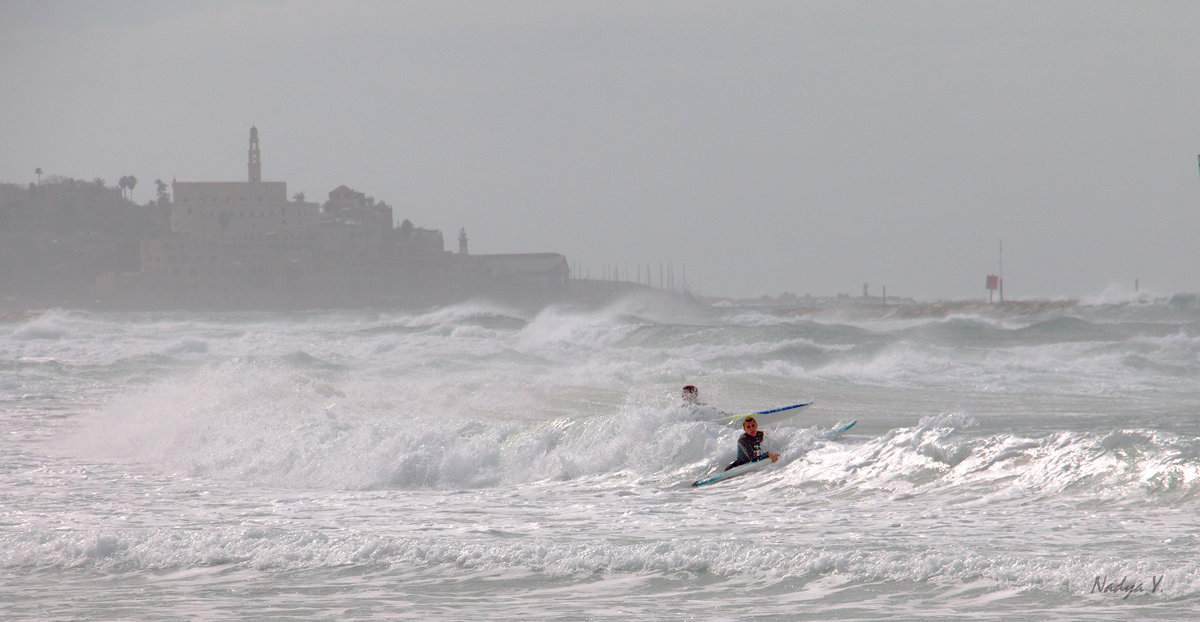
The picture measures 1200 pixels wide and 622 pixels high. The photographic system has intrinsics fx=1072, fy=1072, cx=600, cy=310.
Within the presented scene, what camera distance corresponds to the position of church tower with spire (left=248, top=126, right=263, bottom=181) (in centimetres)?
14375

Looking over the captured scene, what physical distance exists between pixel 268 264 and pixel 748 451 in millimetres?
122434

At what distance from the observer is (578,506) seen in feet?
34.1

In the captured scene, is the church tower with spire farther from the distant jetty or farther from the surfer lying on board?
the surfer lying on board

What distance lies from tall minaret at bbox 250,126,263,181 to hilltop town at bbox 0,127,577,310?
135mm

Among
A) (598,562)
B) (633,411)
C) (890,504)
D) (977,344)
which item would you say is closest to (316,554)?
(598,562)

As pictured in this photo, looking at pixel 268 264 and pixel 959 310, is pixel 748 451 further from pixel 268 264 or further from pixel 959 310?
pixel 268 264

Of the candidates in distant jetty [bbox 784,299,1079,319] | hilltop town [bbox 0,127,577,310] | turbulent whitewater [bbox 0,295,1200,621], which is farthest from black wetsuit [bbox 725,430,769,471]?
hilltop town [bbox 0,127,577,310]

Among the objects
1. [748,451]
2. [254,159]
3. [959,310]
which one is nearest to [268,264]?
[254,159]

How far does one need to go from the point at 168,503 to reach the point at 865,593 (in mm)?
7225

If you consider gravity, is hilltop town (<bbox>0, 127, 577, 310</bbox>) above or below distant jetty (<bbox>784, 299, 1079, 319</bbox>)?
above

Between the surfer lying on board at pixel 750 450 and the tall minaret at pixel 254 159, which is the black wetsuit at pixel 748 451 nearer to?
the surfer lying on board at pixel 750 450

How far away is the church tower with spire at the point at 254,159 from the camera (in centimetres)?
14375

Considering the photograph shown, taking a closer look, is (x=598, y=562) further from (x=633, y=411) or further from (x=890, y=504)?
(x=633, y=411)

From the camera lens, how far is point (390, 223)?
136500 millimetres
